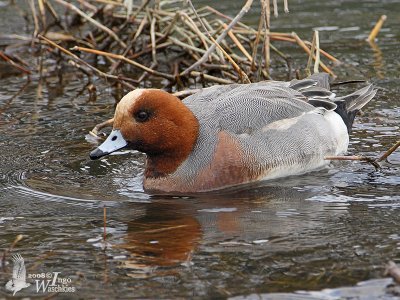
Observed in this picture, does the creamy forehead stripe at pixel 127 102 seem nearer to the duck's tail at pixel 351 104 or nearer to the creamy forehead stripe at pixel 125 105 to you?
the creamy forehead stripe at pixel 125 105

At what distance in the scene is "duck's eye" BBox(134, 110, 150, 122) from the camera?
6.58 m

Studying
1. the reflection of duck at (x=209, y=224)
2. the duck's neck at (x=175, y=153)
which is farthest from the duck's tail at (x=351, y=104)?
the duck's neck at (x=175, y=153)

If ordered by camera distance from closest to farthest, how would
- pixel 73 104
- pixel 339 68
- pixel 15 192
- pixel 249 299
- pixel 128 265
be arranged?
pixel 249 299 < pixel 128 265 < pixel 15 192 < pixel 73 104 < pixel 339 68

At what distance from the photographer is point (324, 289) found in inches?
180

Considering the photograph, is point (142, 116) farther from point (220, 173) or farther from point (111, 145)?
point (220, 173)

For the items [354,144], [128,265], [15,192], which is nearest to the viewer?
[128,265]

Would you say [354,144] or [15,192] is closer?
[15,192]

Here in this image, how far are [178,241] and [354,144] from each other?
2703mm

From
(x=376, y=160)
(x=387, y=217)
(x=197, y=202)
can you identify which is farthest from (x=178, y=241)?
(x=376, y=160)

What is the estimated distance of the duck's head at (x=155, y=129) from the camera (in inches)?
257

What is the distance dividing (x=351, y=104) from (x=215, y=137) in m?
1.81

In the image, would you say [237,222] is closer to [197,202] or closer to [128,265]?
[197,202]

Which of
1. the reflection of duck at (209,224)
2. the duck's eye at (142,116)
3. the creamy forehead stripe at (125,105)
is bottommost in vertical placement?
the reflection of duck at (209,224)

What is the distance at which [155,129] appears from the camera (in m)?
6.64
